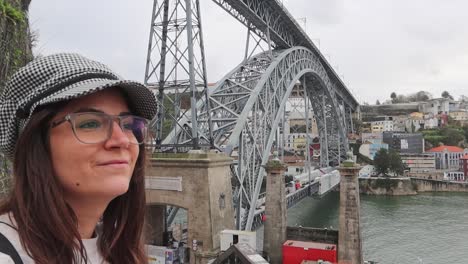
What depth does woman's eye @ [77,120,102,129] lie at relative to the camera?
94 centimetres

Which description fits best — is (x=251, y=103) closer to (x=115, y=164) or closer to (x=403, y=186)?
(x=115, y=164)

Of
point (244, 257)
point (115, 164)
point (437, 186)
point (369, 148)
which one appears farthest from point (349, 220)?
point (369, 148)

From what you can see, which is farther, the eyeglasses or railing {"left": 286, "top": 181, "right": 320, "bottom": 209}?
railing {"left": 286, "top": 181, "right": 320, "bottom": 209}

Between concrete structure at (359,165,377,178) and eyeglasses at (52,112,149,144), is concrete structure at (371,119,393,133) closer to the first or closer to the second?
concrete structure at (359,165,377,178)

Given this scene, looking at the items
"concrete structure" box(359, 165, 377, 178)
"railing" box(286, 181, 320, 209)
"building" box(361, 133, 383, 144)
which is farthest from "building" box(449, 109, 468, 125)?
"railing" box(286, 181, 320, 209)

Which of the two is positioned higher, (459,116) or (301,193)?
(459,116)

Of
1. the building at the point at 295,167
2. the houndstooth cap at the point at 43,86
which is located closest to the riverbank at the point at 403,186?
the building at the point at 295,167

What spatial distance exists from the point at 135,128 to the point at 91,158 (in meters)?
0.18

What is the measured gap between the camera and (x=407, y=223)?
24.5m

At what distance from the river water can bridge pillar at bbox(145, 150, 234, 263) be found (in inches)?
373

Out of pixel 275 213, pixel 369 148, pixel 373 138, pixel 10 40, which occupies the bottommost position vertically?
pixel 275 213

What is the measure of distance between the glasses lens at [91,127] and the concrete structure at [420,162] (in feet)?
163

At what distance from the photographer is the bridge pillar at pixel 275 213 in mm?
14438

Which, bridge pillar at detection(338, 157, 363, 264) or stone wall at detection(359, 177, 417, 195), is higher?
bridge pillar at detection(338, 157, 363, 264)
